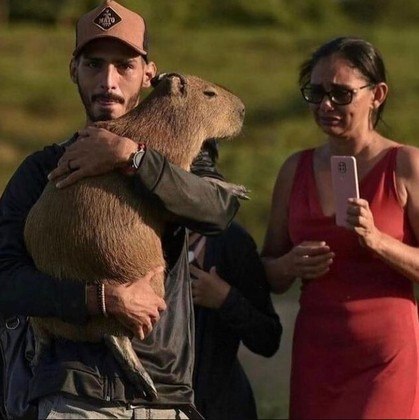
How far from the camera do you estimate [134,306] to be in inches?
138

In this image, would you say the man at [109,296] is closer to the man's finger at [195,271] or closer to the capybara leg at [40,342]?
the capybara leg at [40,342]

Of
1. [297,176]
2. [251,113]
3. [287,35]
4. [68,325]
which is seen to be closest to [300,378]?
[297,176]

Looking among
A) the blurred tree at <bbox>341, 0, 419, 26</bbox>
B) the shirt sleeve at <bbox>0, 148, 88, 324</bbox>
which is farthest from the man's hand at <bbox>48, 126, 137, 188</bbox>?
the blurred tree at <bbox>341, 0, 419, 26</bbox>

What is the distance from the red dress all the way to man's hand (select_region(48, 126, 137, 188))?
92cm

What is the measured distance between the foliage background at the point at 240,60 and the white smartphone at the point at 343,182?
8020mm

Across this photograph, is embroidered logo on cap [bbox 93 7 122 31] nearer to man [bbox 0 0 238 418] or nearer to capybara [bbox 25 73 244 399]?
man [bbox 0 0 238 418]

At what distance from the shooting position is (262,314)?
14.1 feet

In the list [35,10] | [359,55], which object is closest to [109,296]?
[359,55]

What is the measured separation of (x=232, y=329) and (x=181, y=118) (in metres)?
0.75

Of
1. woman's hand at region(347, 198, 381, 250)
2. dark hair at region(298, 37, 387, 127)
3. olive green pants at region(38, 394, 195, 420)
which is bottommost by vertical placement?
olive green pants at region(38, 394, 195, 420)

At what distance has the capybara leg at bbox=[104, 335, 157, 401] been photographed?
3.51m

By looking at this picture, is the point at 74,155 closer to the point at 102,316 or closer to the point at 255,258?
the point at 102,316

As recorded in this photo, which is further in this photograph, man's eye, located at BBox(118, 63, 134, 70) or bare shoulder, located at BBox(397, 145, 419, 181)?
bare shoulder, located at BBox(397, 145, 419, 181)

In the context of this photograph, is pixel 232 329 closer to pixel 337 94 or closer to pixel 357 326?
pixel 357 326
